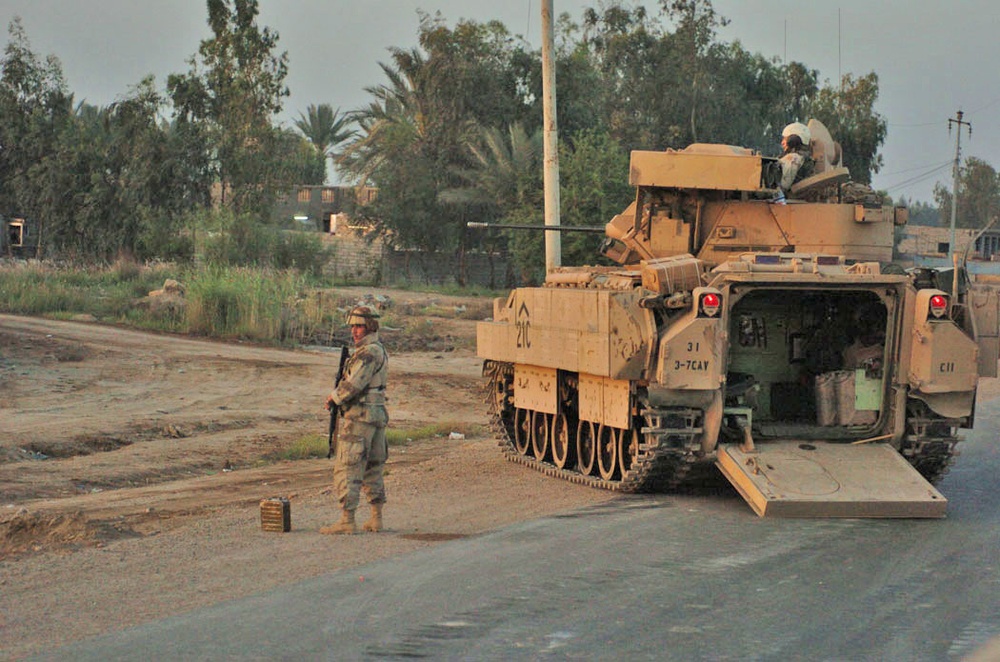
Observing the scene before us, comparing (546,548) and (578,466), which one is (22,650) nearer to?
(546,548)

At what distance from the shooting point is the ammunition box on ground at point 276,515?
9875mm

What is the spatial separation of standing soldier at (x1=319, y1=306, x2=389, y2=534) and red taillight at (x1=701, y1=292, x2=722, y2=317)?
8.38 feet

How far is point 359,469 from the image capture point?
32.4 ft

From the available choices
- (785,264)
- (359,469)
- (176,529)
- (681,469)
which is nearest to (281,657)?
(359,469)

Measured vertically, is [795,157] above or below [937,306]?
above

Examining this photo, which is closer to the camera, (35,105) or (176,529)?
(176,529)

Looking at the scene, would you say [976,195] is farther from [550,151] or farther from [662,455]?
[662,455]

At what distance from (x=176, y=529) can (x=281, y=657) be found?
4.33 metres

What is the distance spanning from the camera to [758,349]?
1260cm

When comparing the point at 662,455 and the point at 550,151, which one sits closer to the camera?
the point at 662,455

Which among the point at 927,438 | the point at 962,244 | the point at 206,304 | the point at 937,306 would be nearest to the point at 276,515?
the point at 927,438

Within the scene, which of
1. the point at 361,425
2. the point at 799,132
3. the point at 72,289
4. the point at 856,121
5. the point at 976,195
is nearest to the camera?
the point at 361,425

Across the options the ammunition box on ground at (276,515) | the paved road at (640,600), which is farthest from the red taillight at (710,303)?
the ammunition box on ground at (276,515)

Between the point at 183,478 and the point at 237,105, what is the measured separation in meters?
29.2
